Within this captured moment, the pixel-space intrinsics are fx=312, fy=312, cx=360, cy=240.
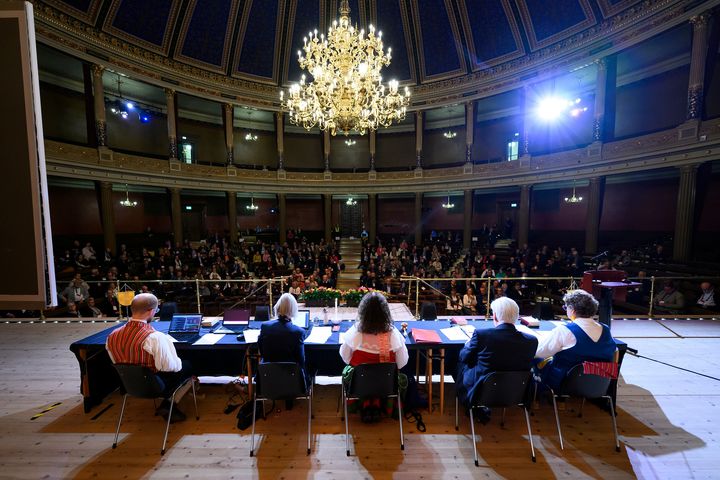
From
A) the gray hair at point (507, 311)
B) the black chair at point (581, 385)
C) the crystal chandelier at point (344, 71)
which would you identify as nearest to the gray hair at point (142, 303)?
the gray hair at point (507, 311)

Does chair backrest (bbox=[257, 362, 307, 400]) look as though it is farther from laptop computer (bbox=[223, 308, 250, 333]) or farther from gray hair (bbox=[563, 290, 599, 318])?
gray hair (bbox=[563, 290, 599, 318])

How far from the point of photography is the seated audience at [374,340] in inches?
114

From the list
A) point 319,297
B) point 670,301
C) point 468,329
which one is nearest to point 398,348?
point 468,329

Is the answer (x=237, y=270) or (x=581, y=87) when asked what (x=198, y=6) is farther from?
(x=581, y=87)

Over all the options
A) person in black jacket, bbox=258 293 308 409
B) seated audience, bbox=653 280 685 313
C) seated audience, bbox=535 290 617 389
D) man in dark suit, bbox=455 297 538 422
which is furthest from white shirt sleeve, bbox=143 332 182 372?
seated audience, bbox=653 280 685 313

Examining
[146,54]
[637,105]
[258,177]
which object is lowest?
[258,177]

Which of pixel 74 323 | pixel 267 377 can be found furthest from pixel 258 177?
pixel 267 377

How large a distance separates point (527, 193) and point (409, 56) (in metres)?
9.02

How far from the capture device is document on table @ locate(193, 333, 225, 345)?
3416mm

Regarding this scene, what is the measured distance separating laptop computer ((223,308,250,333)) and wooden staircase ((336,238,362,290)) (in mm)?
9348

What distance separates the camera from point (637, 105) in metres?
13.0

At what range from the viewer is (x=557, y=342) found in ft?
9.87

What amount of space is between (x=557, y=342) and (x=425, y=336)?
1.27 m

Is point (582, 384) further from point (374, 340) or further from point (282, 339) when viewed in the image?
point (282, 339)
